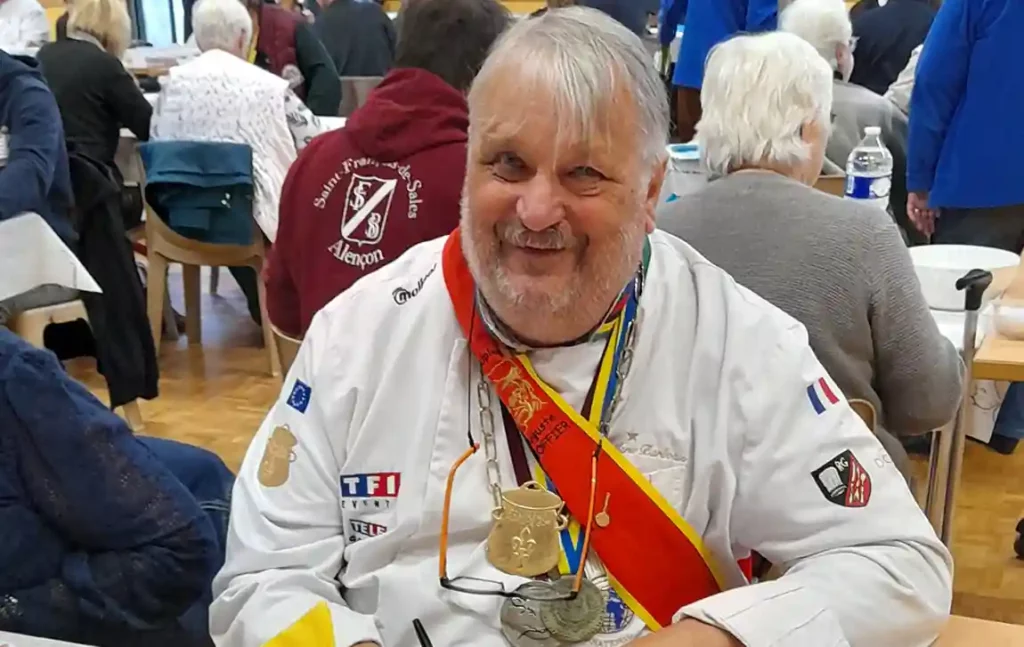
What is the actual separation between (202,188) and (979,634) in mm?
3435

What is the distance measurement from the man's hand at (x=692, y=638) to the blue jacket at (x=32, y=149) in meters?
2.71

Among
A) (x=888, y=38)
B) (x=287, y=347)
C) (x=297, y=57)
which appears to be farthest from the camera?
(x=297, y=57)

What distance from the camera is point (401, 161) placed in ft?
7.91

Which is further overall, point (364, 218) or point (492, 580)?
point (364, 218)

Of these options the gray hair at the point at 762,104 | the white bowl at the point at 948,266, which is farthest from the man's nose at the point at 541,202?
the white bowl at the point at 948,266

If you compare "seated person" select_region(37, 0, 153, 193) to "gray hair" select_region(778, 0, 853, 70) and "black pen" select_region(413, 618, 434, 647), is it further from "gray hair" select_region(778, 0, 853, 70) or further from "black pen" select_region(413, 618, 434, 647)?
"black pen" select_region(413, 618, 434, 647)

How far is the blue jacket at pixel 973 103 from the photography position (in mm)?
3283

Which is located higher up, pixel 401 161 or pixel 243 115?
pixel 401 161

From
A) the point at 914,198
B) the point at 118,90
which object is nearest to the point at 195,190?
the point at 118,90

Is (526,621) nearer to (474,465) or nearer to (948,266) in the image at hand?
(474,465)

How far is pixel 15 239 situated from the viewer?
301 cm

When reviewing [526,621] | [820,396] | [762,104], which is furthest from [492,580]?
[762,104]

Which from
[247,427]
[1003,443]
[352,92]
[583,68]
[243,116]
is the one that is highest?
[583,68]

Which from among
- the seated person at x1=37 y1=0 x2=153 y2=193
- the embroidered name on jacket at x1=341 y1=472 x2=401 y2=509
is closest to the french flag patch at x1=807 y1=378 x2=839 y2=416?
the embroidered name on jacket at x1=341 y1=472 x2=401 y2=509
